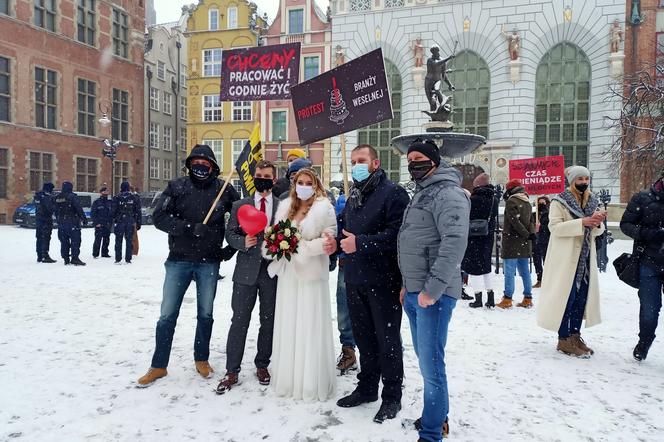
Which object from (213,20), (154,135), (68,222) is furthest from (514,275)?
(154,135)

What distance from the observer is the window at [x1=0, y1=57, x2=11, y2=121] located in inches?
1060

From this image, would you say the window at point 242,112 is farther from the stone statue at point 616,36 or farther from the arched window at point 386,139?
the stone statue at point 616,36

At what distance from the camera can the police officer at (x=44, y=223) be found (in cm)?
1174

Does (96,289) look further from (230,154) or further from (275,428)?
(230,154)

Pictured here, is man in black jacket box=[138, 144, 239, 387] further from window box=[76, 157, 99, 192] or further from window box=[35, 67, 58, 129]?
window box=[76, 157, 99, 192]

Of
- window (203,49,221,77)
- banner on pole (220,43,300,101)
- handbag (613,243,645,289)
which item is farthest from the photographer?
window (203,49,221,77)

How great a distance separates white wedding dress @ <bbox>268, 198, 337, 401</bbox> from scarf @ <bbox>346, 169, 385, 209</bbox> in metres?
0.30

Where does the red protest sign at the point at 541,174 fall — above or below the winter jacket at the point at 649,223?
above

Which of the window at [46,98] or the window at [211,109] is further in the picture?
the window at [211,109]

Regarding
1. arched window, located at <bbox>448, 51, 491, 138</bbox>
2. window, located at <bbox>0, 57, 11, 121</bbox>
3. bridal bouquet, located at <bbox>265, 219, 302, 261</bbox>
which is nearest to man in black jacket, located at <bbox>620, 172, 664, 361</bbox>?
bridal bouquet, located at <bbox>265, 219, 302, 261</bbox>

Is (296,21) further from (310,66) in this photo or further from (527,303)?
(527,303)

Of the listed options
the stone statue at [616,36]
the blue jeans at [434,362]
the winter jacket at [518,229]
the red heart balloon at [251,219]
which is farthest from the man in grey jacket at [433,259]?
the stone statue at [616,36]

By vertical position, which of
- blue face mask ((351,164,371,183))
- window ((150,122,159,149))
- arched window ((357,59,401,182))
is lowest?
blue face mask ((351,164,371,183))

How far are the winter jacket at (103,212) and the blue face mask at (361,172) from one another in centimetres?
1034
